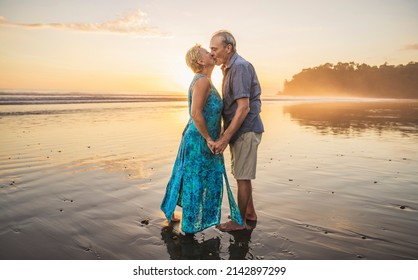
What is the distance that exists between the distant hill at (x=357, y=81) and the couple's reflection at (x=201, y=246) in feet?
315

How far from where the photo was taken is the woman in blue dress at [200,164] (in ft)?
11.4

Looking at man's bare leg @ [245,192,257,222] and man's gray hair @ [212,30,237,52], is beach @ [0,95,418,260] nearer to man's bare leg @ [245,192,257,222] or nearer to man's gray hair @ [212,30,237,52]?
man's bare leg @ [245,192,257,222]

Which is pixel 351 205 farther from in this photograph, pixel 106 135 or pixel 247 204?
pixel 106 135

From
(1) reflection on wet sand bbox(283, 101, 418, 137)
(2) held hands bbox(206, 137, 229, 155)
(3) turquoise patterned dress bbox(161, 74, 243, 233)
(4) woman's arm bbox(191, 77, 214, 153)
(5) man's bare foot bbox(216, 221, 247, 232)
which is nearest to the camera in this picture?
(4) woman's arm bbox(191, 77, 214, 153)

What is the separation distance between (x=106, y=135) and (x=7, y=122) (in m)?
5.08

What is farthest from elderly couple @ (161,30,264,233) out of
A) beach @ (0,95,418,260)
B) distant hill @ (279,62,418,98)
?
distant hill @ (279,62,418,98)

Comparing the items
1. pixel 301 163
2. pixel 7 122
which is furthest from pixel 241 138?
pixel 7 122

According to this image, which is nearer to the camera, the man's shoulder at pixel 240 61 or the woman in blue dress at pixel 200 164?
the woman in blue dress at pixel 200 164

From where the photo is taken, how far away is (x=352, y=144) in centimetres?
954

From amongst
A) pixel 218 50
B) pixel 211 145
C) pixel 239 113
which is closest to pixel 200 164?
pixel 211 145

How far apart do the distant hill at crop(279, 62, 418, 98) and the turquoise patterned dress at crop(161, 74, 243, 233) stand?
95.9 meters

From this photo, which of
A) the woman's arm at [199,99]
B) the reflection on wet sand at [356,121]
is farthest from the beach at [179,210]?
the reflection on wet sand at [356,121]

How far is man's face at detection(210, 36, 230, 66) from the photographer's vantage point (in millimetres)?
3688

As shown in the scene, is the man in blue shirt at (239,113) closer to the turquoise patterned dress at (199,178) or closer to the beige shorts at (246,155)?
the beige shorts at (246,155)
